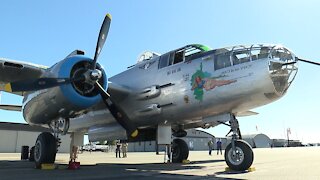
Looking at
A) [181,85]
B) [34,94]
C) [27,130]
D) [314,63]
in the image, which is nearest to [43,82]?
[34,94]

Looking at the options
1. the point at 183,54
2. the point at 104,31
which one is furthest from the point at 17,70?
the point at 183,54

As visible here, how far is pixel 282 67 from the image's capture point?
10.1 meters

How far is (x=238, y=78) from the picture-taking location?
34.6 feet

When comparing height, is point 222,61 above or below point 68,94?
above

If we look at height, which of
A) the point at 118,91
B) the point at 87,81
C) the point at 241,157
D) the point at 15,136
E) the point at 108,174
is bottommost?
the point at 108,174

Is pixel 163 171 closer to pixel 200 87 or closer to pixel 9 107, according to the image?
pixel 200 87

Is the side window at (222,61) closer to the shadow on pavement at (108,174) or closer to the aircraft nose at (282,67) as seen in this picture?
the aircraft nose at (282,67)

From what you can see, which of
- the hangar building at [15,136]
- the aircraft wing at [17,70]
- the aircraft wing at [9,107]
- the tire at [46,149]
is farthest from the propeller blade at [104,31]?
the hangar building at [15,136]

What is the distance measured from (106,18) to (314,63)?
26.7ft

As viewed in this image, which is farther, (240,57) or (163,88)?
(163,88)

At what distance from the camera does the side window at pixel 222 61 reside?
36.3ft

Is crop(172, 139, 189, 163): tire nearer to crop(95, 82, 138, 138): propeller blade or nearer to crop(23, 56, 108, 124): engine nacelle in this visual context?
crop(95, 82, 138, 138): propeller blade

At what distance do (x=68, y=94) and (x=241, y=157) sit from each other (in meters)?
6.67

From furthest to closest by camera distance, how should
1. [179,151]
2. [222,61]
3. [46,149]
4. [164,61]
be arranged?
[179,151] → [164,61] → [46,149] → [222,61]
